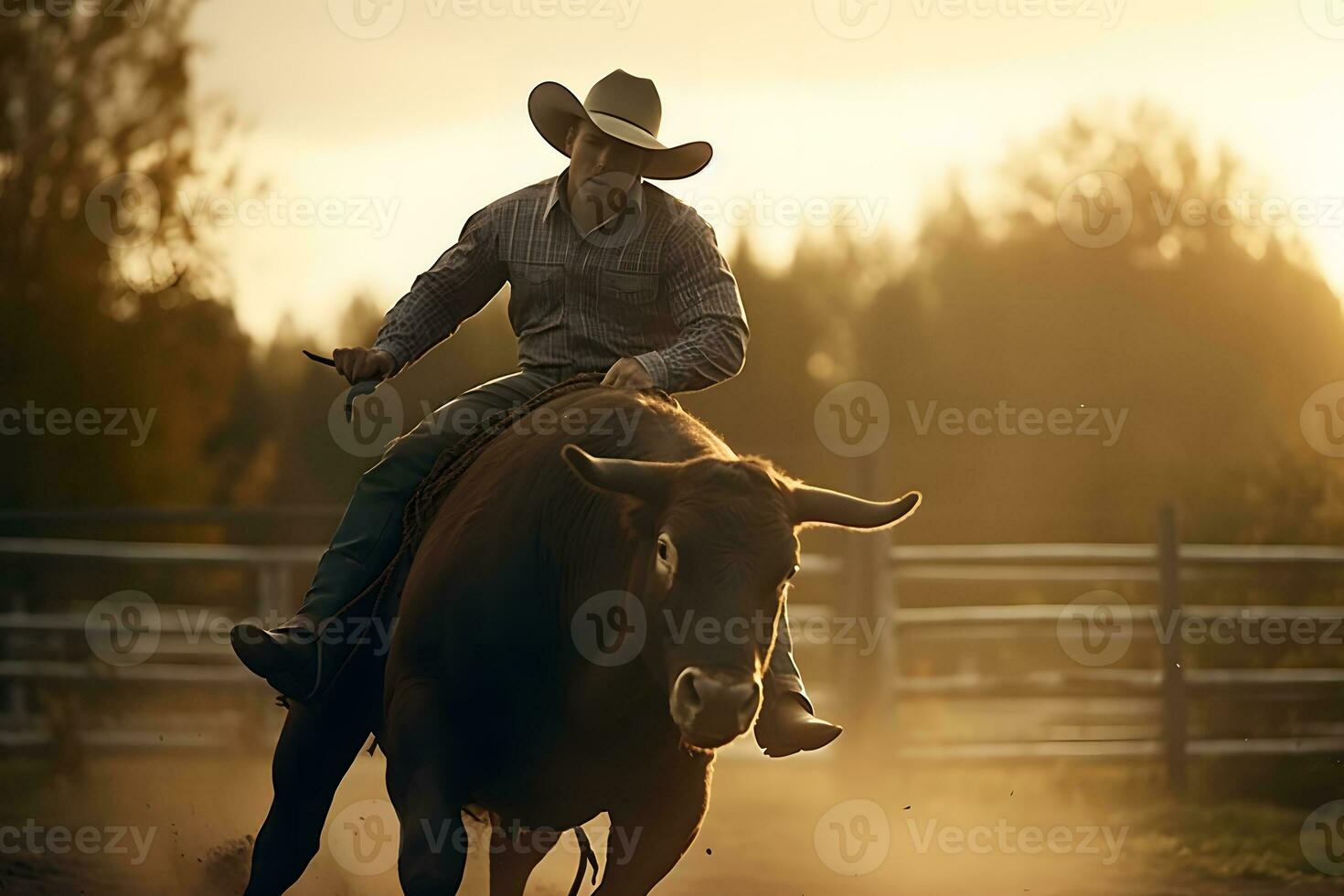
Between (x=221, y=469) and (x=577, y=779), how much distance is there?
15671 millimetres

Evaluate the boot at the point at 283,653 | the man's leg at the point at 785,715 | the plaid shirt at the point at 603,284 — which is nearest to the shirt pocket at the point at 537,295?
the plaid shirt at the point at 603,284

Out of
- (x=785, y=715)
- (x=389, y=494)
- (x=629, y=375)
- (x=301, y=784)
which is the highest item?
(x=629, y=375)

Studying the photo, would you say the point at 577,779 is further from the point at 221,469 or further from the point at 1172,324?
the point at 1172,324

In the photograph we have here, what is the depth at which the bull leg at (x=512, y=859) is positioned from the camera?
17.4 feet

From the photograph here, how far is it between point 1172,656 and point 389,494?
289 inches

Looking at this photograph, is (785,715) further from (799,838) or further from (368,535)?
(799,838)

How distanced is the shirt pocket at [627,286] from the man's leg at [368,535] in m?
Answer: 0.31

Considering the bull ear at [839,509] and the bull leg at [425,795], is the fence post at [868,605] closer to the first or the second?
the bull leg at [425,795]

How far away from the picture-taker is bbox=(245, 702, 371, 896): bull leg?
15.8ft

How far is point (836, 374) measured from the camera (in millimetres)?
29906

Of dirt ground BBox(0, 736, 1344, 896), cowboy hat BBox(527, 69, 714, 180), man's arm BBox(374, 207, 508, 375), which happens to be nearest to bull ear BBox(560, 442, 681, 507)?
cowboy hat BBox(527, 69, 714, 180)

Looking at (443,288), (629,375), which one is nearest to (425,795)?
(629,375)

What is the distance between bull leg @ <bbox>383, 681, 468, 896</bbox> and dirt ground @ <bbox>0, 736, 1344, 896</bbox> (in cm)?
340

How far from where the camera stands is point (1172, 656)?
35.3ft
